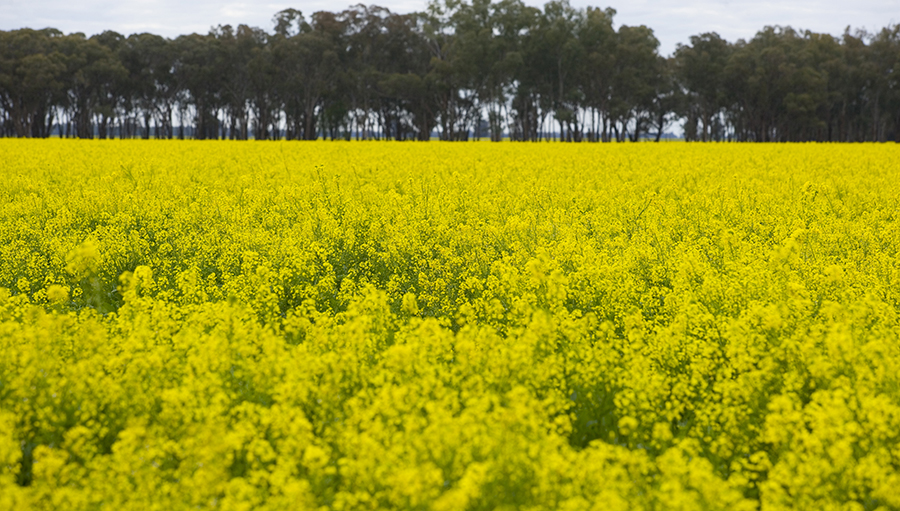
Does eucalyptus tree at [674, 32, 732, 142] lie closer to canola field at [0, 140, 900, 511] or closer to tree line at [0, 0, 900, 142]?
tree line at [0, 0, 900, 142]

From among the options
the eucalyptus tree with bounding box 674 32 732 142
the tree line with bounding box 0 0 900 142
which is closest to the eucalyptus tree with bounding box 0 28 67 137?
the tree line with bounding box 0 0 900 142

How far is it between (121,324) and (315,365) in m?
2.16

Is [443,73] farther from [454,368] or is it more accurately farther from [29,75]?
[454,368]

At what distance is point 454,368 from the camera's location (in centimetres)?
511

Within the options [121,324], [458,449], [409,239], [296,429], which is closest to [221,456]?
[296,429]

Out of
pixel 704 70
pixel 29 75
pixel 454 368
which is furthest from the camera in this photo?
pixel 704 70

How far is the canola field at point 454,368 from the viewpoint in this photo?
12.7 ft

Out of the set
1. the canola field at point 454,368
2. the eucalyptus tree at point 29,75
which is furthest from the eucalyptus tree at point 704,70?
the canola field at point 454,368

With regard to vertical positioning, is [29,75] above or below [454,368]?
above

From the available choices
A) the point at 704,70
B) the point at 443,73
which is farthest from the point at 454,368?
the point at 704,70

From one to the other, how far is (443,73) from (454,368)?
7527cm

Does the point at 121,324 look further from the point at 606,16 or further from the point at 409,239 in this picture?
the point at 606,16

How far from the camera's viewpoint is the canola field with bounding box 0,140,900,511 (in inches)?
153

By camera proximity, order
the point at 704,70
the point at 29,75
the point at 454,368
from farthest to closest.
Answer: the point at 704,70 → the point at 29,75 → the point at 454,368
